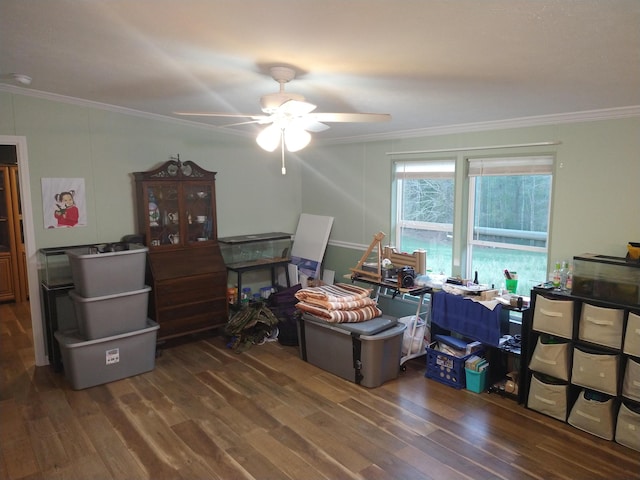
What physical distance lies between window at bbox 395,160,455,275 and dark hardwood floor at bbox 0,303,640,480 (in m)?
1.27

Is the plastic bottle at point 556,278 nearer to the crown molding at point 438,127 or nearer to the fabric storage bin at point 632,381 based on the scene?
the fabric storage bin at point 632,381

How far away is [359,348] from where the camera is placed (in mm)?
3543

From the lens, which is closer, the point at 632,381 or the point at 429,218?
the point at 632,381

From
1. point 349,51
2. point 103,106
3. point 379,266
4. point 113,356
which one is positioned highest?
point 103,106

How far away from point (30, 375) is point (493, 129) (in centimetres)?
459

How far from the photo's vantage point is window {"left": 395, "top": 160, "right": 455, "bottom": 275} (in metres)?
4.36

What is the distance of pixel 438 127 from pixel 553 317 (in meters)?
2.02

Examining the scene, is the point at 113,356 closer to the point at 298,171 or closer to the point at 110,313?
the point at 110,313

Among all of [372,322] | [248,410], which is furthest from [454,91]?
[248,410]

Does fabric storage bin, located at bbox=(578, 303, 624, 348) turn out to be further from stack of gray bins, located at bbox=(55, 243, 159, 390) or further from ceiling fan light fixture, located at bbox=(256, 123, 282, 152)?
stack of gray bins, located at bbox=(55, 243, 159, 390)

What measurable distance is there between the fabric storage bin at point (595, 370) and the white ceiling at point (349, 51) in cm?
170

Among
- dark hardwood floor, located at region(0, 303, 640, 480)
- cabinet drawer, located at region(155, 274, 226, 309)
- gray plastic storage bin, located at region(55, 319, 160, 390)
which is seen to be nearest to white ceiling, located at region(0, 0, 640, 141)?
cabinet drawer, located at region(155, 274, 226, 309)

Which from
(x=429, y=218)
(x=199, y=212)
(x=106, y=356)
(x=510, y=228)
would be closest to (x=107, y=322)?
(x=106, y=356)

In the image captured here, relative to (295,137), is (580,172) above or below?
below
